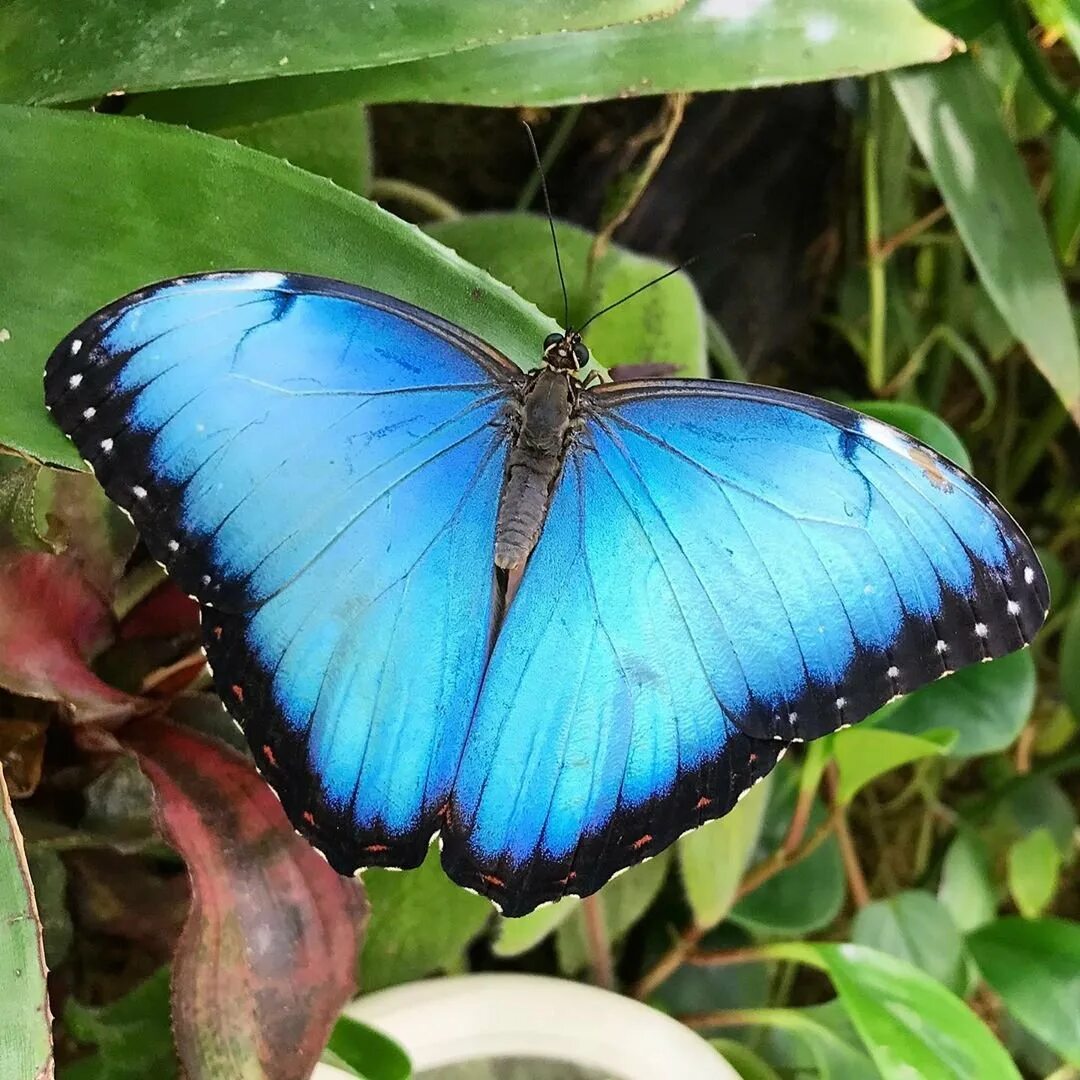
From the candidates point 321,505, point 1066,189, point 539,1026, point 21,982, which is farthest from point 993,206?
point 21,982

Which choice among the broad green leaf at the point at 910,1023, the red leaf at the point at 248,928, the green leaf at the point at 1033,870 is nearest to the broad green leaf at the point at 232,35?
the red leaf at the point at 248,928

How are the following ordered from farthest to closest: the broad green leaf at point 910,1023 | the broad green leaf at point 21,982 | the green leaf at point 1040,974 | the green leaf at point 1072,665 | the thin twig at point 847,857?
the green leaf at point 1072,665, the thin twig at point 847,857, the green leaf at point 1040,974, the broad green leaf at point 910,1023, the broad green leaf at point 21,982

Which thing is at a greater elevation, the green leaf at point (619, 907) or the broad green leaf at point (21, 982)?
the broad green leaf at point (21, 982)

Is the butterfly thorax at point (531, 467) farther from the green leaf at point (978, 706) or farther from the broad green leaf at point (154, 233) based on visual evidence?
the green leaf at point (978, 706)

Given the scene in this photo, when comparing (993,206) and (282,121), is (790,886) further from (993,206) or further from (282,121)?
(282,121)

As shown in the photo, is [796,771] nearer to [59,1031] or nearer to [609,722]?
[609,722]

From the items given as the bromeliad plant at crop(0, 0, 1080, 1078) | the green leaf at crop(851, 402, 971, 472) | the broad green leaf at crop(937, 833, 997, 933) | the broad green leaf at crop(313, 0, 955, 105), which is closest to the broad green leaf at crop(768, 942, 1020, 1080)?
the bromeliad plant at crop(0, 0, 1080, 1078)

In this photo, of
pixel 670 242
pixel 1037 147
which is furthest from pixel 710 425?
pixel 1037 147
